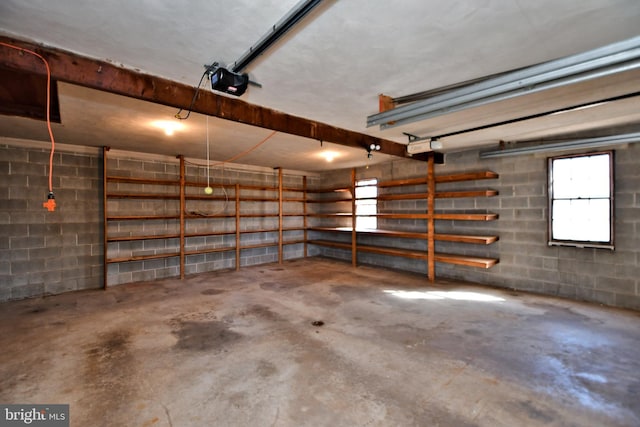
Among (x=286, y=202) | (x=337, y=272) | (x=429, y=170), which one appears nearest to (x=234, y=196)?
(x=286, y=202)

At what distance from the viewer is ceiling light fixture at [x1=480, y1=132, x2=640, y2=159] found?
347 cm

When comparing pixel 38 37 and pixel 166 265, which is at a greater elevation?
pixel 38 37

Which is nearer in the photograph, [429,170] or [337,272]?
[429,170]

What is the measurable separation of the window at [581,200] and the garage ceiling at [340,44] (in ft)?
2.77

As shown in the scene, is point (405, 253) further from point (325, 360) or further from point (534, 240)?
point (325, 360)

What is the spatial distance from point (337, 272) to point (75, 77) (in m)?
4.94

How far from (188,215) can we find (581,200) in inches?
248

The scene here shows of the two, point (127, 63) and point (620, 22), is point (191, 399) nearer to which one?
point (127, 63)

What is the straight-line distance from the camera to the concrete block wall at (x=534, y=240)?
3.68 m

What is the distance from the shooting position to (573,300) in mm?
4027

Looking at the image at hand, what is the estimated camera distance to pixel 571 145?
3.83 m

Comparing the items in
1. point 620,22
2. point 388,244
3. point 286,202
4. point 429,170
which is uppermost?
point 620,22

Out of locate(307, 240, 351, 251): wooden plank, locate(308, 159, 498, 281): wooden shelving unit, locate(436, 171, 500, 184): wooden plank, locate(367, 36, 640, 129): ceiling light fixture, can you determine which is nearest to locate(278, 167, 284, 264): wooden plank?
locate(307, 240, 351, 251): wooden plank

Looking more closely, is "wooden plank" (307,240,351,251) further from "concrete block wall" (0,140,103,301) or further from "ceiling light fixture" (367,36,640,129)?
"ceiling light fixture" (367,36,640,129)
